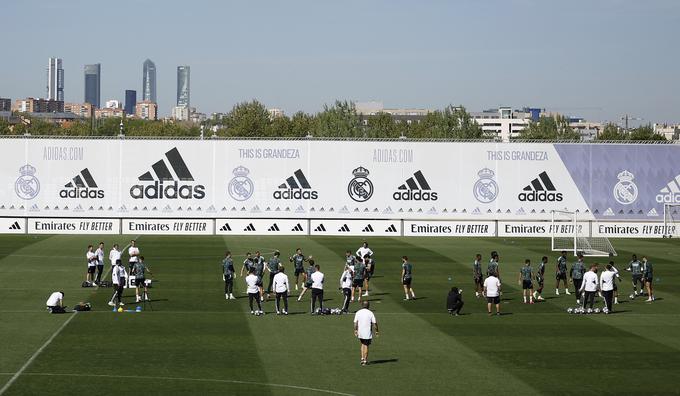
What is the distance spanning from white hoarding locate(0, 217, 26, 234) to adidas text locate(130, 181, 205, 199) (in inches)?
306

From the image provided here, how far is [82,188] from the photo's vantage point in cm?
7375

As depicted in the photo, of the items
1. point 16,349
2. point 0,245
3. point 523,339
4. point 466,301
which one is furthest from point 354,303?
point 0,245

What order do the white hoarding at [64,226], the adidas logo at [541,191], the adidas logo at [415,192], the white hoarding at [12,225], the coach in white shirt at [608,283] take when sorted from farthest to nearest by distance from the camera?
the adidas logo at [541,191] → the adidas logo at [415,192] → the white hoarding at [64,226] → the white hoarding at [12,225] → the coach in white shirt at [608,283]

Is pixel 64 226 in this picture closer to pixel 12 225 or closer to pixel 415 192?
pixel 12 225

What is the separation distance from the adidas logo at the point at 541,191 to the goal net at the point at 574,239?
140 cm

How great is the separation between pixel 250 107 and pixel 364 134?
21.1m

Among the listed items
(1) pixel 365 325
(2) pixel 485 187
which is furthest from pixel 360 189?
(1) pixel 365 325

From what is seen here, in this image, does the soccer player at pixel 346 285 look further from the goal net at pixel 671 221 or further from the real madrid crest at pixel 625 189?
the goal net at pixel 671 221

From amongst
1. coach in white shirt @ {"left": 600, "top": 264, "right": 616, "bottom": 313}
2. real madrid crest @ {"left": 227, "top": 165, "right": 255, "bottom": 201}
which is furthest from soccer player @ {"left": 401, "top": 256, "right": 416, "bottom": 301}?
real madrid crest @ {"left": 227, "top": 165, "right": 255, "bottom": 201}

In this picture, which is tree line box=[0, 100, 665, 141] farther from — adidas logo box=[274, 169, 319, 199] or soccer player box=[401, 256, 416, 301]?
soccer player box=[401, 256, 416, 301]

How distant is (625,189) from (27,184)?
42693 mm

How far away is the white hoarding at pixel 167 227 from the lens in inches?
2913

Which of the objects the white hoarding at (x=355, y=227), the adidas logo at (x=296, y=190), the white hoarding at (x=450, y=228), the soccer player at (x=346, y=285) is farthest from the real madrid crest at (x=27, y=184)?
the soccer player at (x=346, y=285)

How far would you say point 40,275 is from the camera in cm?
4531
